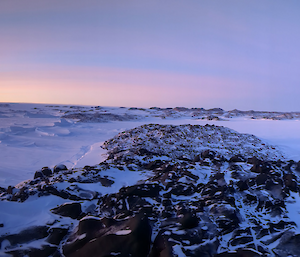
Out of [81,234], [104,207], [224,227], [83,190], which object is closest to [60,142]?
[83,190]

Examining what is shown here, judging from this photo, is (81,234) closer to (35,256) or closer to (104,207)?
(35,256)

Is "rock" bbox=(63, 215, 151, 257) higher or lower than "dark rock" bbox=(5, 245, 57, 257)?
higher

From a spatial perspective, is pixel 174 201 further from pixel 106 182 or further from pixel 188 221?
pixel 106 182

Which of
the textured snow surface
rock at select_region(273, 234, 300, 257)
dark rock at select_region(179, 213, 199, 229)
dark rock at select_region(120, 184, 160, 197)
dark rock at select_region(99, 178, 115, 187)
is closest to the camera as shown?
rock at select_region(273, 234, 300, 257)

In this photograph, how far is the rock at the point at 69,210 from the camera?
5.47 metres

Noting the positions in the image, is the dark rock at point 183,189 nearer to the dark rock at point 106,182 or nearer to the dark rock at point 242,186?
the dark rock at point 242,186

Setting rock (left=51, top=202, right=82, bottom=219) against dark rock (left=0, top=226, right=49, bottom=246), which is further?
rock (left=51, top=202, right=82, bottom=219)

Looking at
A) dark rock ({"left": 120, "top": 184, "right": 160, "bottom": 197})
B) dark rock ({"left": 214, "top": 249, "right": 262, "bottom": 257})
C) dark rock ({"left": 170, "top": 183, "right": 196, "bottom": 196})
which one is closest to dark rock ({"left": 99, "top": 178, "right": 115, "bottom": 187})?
dark rock ({"left": 120, "top": 184, "right": 160, "bottom": 197})

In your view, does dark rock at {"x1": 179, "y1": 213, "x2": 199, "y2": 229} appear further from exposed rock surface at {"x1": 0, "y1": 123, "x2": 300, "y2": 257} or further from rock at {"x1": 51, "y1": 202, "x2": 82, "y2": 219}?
rock at {"x1": 51, "y1": 202, "x2": 82, "y2": 219}

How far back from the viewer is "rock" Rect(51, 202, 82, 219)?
547 centimetres

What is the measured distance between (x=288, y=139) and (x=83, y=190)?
707 inches

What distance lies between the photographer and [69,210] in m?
5.57

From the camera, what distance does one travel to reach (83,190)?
6.75 meters

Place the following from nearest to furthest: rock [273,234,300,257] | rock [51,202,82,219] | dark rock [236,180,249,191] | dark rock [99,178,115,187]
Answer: rock [273,234,300,257]
rock [51,202,82,219]
dark rock [236,180,249,191]
dark rock [99,178,115,187]
